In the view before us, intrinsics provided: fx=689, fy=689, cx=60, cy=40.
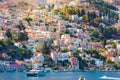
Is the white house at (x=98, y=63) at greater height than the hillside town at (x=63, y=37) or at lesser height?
lesser

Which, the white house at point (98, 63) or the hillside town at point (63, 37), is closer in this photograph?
the hillside town at point (63, 37)

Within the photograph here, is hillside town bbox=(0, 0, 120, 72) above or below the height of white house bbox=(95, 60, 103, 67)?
above

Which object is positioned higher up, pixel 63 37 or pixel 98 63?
pixel 63 37

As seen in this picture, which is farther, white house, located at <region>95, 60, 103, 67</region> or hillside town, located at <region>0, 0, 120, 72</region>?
white house, located at <region>95, 60, 103, 67</region>

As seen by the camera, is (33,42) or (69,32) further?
(69,32)

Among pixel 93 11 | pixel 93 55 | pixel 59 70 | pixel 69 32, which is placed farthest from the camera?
pixel 93 11

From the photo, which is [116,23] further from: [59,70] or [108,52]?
[59,70]

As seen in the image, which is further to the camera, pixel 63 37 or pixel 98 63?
pixel 63 37

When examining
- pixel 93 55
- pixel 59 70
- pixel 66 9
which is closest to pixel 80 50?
pixel 93 55
